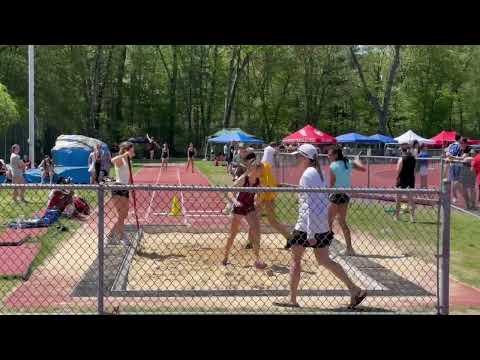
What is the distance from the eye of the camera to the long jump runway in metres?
7.53

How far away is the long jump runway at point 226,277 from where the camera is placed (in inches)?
297

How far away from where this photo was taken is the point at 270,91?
70.8m

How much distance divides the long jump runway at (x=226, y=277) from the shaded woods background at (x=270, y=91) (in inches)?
2037

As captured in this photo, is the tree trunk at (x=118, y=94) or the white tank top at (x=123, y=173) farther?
the tree trunk at (x=118, y=94)

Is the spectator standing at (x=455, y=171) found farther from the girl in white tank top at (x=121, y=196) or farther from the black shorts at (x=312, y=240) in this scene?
the black shorts at (x=312, y=240)

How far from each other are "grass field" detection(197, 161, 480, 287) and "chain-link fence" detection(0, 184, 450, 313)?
0.08 metres

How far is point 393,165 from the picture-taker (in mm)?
21641

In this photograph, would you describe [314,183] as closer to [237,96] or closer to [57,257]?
[57,257]

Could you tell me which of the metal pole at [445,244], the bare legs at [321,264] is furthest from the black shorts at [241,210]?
the metal pole at [445,244]

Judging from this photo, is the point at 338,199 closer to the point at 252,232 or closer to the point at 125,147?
the point at 252,232

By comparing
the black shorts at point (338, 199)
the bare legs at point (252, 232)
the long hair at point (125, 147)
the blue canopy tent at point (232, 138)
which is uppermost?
the blue canopy tent at point (232, 138)

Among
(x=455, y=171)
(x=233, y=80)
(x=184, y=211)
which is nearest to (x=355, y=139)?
(x=233, y=80)

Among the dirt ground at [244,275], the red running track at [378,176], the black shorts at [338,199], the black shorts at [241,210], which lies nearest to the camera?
the dirt ground at [244,275]
